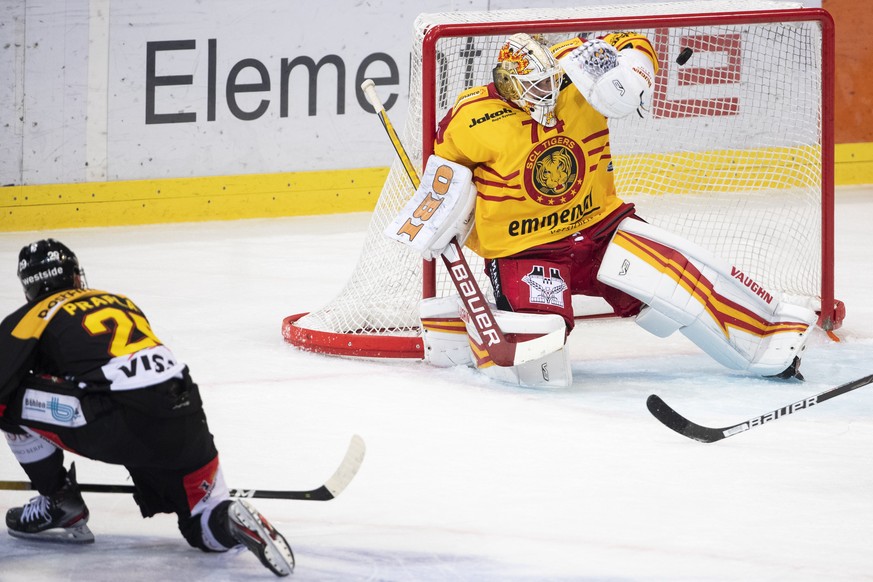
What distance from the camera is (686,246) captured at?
12.6 feet

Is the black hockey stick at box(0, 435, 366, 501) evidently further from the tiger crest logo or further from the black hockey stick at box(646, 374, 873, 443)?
the tiger crest logo

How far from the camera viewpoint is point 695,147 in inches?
218

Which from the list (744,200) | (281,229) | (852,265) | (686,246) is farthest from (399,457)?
(281,229)

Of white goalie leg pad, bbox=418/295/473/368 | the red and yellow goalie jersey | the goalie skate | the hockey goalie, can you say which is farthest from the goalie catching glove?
the goalie skate

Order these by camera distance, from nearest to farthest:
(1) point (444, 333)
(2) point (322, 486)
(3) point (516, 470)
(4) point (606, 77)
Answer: (2) point (322, 486), (3) point (516, 470), (4) point (606, 77), (1) point (444, 333)

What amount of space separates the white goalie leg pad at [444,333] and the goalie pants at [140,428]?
1.54 m

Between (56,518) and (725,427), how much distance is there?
62.6 inches

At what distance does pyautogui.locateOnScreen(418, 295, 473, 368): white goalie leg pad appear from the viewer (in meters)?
4.02

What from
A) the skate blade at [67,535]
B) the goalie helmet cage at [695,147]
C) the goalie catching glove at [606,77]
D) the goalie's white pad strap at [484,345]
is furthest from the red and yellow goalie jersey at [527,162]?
the skate blade at [67,535]

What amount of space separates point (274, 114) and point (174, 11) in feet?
2.20

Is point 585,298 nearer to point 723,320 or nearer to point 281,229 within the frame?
point 723,320

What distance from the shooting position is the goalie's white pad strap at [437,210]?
150 inches

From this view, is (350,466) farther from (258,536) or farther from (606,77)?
(606,77)

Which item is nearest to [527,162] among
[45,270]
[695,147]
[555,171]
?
[555,171]
